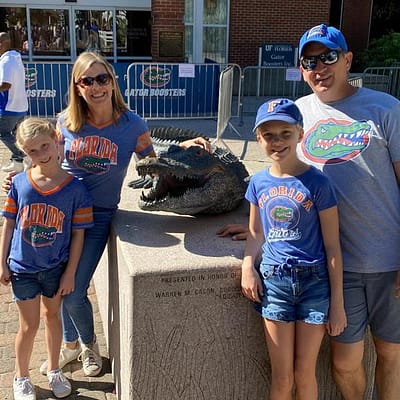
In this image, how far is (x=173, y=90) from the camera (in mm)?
12391

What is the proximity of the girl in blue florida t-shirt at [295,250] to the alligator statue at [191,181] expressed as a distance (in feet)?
1.98

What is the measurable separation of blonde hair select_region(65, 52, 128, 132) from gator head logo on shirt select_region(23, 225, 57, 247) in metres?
0.60

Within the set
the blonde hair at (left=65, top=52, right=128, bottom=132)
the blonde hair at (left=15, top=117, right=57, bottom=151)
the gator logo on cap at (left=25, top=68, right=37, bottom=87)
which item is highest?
the blonde hair at (left=65, top=52, right=128, bottom=132)

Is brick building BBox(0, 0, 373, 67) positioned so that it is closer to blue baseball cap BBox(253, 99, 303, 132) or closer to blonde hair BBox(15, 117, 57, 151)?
blonde hair BBox(15, 117, 57, 151)

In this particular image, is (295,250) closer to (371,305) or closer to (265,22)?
(371,305)

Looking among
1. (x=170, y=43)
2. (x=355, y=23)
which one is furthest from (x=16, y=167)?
(x=355, y=23)

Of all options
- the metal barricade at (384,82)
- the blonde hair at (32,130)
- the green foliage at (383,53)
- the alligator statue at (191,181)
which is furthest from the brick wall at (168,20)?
the blonde hair at (32,130)

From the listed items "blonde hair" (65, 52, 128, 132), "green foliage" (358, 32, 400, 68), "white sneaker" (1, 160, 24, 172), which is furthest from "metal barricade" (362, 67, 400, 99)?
"blonde hair" (65, 52, 128, 132)

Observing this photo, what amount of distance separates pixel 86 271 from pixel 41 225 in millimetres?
436

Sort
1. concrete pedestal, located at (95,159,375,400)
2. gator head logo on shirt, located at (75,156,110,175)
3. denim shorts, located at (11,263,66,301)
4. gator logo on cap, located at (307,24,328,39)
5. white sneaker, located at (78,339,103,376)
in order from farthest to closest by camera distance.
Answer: white sneaker, located at (78,339,103,376) → gator head logo on shirt, located at (75,156,110,175) → denim shorts, located at (11,263,66,301) → concrete pedestal, located at (95,159,375,400) → gator logo on cap, located at (307,24,328,39)

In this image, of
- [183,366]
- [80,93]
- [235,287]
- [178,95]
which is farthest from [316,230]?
[178,95]

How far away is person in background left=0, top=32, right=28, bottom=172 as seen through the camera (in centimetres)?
727

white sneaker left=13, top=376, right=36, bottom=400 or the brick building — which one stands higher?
the brick building

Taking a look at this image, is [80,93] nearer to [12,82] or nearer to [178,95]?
A: [12,82]
